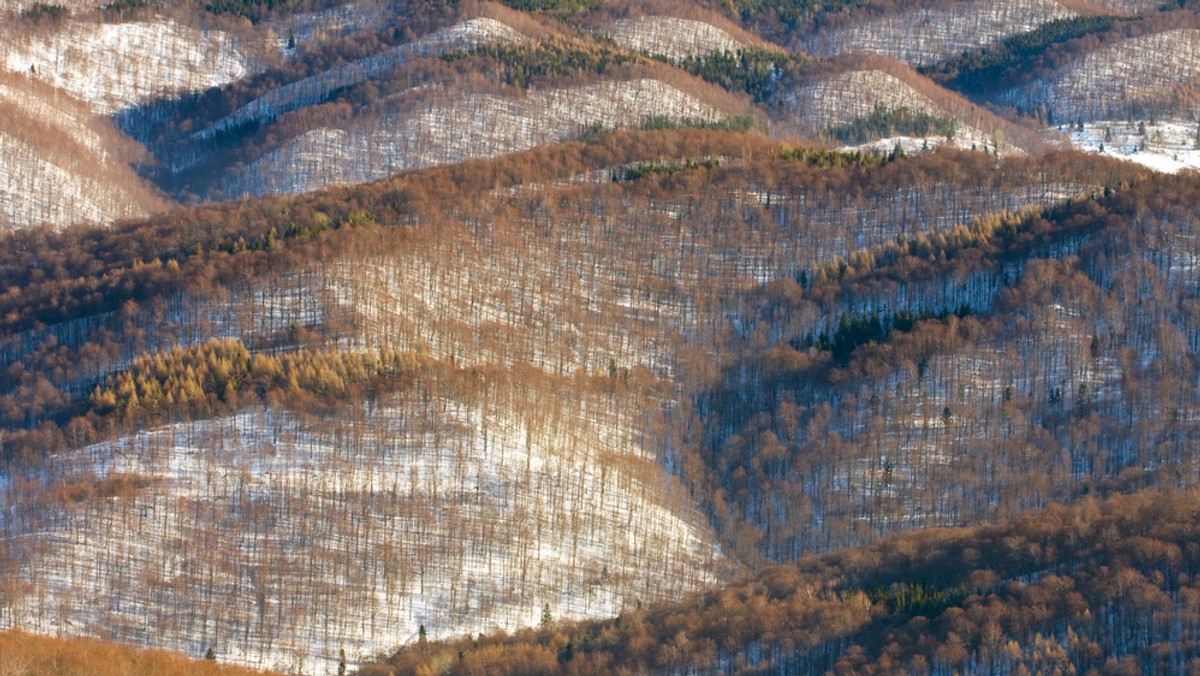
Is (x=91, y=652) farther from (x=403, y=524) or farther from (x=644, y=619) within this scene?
(x=644, y=619)

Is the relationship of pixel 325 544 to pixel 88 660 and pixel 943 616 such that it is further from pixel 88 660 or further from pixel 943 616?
pixel 943 616

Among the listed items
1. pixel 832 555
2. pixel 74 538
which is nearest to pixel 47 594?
pixel 74 538

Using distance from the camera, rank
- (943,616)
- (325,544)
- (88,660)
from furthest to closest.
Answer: (325,544) → (943,616) → (88,660)

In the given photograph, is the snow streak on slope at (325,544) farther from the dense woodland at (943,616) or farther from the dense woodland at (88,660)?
the dense woodland at (943,616)

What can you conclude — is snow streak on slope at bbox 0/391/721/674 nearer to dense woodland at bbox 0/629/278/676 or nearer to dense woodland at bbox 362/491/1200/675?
dense woodland at bbox 0/629/278/676

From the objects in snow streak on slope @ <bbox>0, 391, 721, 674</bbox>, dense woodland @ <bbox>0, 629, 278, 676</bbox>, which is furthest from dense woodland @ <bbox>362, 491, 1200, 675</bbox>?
dense woodland @ <bbox>0, 629, 278, 676</bbox>

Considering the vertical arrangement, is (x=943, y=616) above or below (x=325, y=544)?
below

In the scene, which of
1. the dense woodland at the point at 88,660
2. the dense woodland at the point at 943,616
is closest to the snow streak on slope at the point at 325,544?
the dense woodland at the point at 88,660

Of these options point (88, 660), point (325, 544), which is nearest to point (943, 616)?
point (325, 544)
